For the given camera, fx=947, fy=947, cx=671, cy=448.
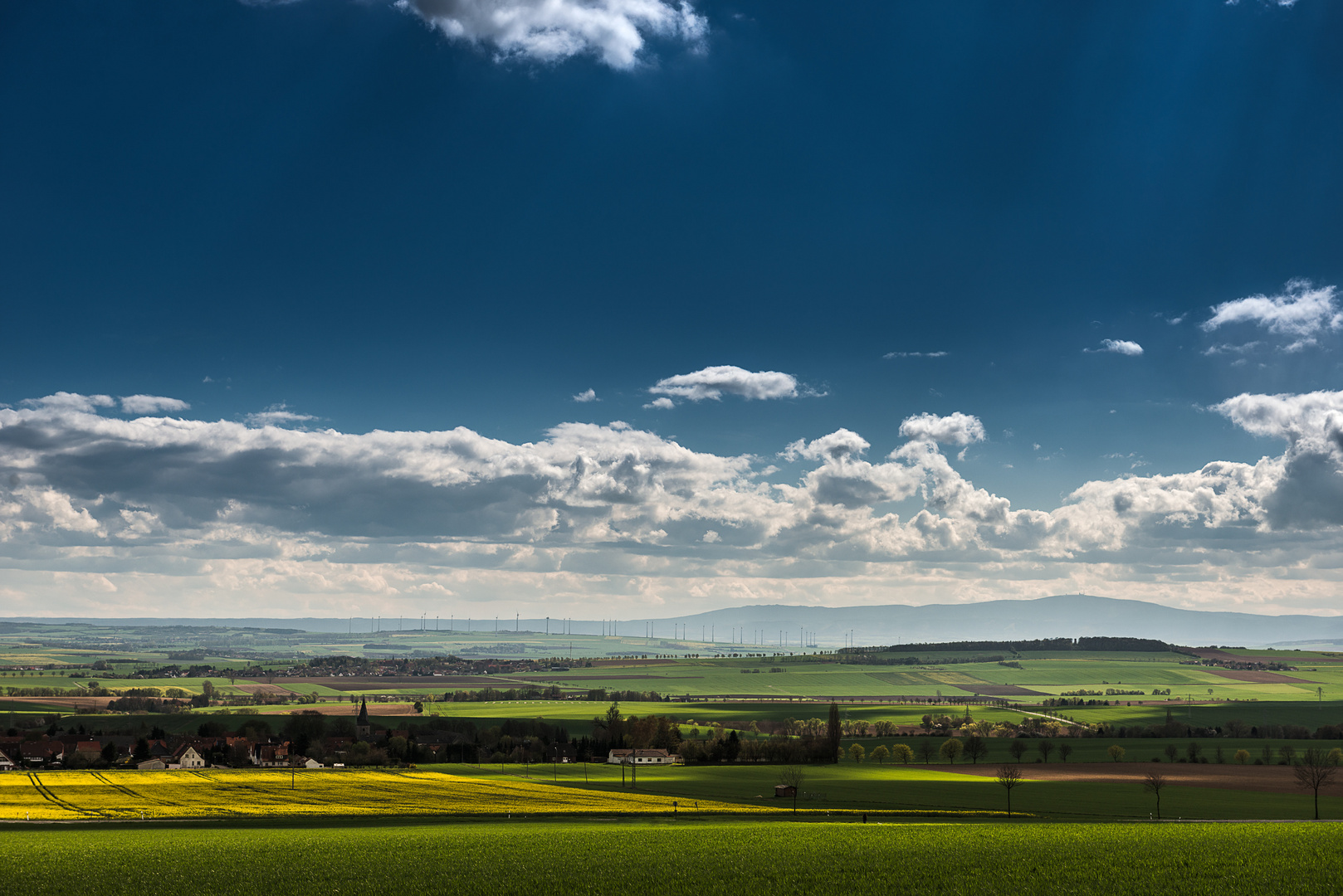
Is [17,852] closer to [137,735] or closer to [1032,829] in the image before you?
[1032,829]

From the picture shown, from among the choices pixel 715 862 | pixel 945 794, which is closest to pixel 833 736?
pixel 945 794

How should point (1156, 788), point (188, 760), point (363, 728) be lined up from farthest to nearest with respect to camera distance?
point (363, 728), point (188, 760), point (1156, 788)

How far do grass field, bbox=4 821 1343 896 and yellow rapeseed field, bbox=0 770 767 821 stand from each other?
75.0ft

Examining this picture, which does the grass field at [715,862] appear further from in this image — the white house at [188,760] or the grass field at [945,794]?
the white house at [188,760]

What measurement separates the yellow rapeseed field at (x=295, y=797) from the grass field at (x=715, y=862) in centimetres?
2285

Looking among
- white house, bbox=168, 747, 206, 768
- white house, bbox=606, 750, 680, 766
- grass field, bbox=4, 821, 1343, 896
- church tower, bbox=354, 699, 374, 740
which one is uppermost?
grass field, bbox=4, 821, 1343, 896

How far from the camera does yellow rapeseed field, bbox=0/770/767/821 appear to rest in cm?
6612

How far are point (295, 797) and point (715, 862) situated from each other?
5272cm

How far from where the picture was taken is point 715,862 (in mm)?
34344

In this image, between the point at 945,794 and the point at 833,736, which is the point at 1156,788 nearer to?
the point at 945,794

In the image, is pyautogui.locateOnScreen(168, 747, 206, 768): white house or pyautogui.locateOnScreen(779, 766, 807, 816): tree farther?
pyautogui.locateOnScreen(168, 747, 206, 768): white house

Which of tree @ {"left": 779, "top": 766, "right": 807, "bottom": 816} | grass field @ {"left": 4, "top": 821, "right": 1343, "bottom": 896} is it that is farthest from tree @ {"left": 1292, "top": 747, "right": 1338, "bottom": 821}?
grass field @ {"left": 4, "top": 821, "right": 1343, "bottom": 896}

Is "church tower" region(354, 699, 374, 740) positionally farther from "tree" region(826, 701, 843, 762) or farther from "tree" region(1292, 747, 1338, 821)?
"tree" region(1292, 747, 1338, 821)

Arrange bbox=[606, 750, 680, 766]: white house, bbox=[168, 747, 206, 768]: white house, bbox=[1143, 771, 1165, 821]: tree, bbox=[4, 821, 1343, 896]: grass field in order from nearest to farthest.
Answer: bbox=[4, 821, 1343, 896]: grass field → bbox=[1143, 771, 1165, 821]: tree → bbox=[168, 747, 206, 768]: white house → bbox=[606, 750, 680, 766]: white house
